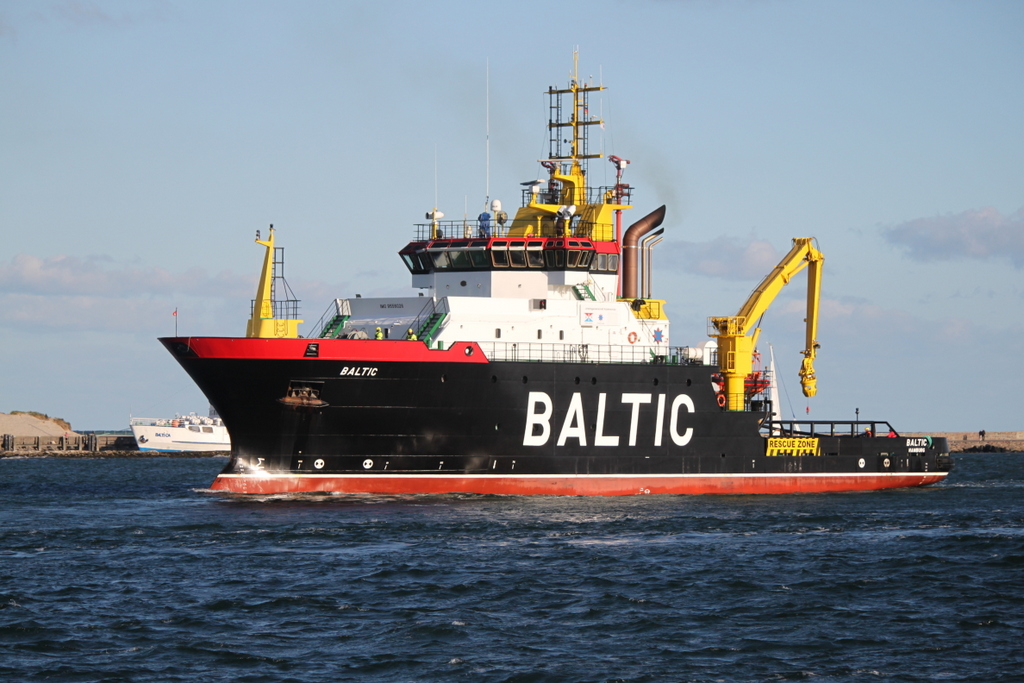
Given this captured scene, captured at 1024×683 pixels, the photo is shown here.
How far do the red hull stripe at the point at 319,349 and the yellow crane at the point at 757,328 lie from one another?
43.2ft

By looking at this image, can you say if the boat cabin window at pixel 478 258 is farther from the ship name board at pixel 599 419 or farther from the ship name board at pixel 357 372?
the ship name board at pixel 357 372

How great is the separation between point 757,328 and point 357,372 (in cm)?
1876

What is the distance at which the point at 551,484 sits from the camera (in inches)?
1582

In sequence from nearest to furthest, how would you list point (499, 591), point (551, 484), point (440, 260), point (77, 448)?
point (499, 591) < point (551, 484) < point (440, 260) < point (77, 448)

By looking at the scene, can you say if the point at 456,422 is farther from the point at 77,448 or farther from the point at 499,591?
the point at 77,448

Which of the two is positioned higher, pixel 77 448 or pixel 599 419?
pixel 599 419

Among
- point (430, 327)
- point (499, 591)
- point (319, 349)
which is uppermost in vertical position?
point (430, 327)

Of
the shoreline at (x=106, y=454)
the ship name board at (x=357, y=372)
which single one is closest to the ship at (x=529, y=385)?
the ship name board at (x=357, y=372)

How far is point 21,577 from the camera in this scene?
2556 centimetres

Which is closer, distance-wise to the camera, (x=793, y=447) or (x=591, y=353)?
Result: (x=591, y=353)

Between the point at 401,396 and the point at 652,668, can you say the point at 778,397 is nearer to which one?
the point at 401,396

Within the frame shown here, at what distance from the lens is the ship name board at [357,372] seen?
3678 centimetres

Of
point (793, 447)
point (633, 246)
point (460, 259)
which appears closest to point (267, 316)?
point (460, 259)

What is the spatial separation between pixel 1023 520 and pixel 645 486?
12.1 meters
